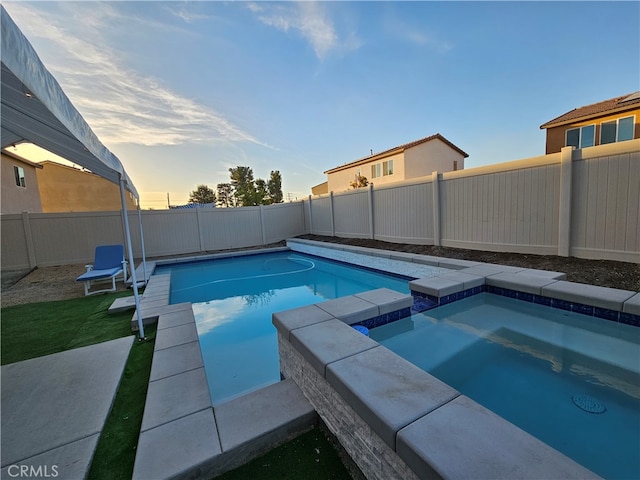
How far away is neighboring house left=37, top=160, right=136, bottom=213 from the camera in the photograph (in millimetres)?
15727

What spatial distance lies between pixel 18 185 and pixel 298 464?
56.0ft

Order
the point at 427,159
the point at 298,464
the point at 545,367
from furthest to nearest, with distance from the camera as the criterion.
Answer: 1. the point at 427,159
2. the point at 545,367
3. the point at 298,464

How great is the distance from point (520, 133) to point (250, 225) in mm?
13928

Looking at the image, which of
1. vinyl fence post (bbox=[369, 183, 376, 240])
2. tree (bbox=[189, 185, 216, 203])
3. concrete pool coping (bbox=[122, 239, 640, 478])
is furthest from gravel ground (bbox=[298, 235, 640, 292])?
tree (bbox=[189, 185, 216, 203])

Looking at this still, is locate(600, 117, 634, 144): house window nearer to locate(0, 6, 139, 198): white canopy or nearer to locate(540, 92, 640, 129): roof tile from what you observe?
locate(540, 92, 640, 129): roof tile

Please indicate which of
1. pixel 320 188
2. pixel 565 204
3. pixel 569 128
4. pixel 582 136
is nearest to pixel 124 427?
pixel 565 204

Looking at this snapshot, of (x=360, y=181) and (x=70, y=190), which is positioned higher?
(x=360, y=181)

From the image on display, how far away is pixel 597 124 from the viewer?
11.4 m

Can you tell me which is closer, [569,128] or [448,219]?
[448,219]

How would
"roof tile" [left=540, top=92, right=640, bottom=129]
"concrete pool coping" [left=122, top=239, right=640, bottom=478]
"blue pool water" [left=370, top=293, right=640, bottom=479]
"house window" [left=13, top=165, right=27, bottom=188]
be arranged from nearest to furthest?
1. "concrete pool coping" [left=122, top=239, right=640, bottom=478]
2. "blue pool water" [left=370, top=293, right=640, bottom=479]
3. "roof tile" [left=540, top=92, right=640, bottom=129]
4. "house window" [left=13, top=165, right=27, bottom=188]

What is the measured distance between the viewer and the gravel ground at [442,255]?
4176 mm

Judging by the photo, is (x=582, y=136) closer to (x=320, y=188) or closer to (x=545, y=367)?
(x=545, y=367)

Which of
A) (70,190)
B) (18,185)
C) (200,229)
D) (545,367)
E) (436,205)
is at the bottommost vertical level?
(545,367)

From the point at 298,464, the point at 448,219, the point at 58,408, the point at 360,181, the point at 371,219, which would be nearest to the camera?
the point at 298,464
